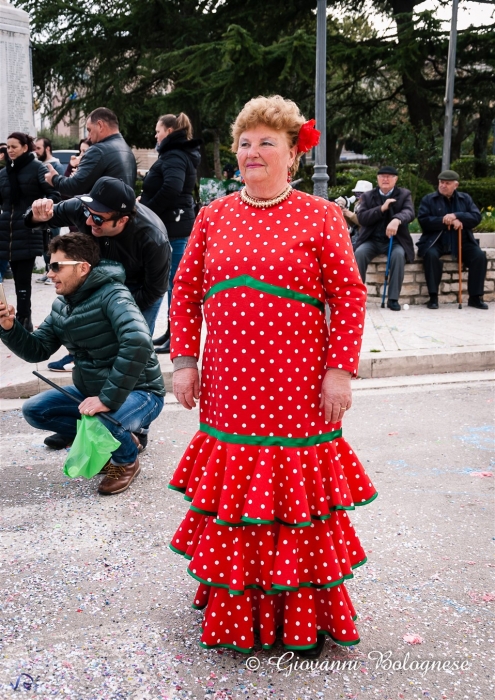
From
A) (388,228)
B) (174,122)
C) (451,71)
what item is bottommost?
(388,228)

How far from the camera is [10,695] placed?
8.71 ft

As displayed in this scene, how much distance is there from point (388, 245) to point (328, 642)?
7.68 m

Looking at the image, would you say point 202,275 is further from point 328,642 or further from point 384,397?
point 384,397

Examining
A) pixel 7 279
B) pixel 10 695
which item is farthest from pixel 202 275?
pixel 7 279

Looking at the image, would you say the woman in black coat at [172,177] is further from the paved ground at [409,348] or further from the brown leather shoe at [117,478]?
the brown leather shoe at [117,478]

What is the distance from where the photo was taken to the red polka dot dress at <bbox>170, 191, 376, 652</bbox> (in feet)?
8.95

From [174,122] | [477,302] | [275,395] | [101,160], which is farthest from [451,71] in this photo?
[275,395]

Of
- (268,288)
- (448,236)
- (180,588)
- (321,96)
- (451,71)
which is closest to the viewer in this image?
(268,288)

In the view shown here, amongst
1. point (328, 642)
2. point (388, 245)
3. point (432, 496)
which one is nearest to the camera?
point (328, 642)

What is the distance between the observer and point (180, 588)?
3.44 metres

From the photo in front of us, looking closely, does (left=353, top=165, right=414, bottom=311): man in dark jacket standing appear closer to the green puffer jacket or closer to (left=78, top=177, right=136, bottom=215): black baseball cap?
(left=78, top=177, right=136, bottom=215): black baseball cap

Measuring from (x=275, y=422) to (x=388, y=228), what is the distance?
7569 mm

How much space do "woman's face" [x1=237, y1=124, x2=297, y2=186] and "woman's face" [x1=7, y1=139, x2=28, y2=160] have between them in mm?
5696

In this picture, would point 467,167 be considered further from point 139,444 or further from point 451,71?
point 139,444
